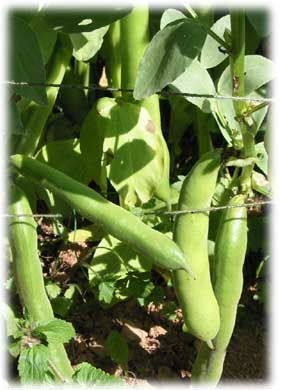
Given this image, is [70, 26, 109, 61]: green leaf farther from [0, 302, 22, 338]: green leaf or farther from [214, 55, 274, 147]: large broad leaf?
[0, 302, 22, 338]: green leaf

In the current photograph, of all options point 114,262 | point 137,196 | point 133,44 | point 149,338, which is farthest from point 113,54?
point 149,338

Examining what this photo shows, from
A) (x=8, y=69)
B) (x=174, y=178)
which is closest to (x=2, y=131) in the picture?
(x=8, y=69)

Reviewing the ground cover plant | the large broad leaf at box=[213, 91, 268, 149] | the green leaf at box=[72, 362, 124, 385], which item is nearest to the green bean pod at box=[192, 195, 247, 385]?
the ground cover plant

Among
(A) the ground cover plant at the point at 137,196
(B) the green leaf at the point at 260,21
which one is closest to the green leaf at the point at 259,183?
(A) the ground cover plant at the point at 137,196

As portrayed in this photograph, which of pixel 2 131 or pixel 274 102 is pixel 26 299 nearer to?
pixel 2 131

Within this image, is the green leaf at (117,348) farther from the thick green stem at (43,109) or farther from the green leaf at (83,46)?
the green leaf at (83,46)

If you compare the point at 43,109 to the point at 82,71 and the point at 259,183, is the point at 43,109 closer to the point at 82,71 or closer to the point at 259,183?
the point at 82,71
